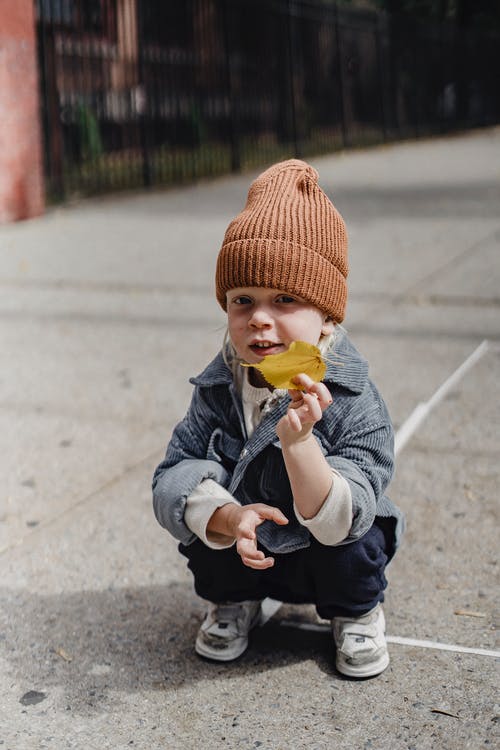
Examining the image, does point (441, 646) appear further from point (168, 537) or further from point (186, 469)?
point (168, 537)

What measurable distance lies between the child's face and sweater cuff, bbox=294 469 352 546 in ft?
0.90

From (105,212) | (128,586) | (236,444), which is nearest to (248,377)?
(236,444)

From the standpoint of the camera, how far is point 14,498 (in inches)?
135

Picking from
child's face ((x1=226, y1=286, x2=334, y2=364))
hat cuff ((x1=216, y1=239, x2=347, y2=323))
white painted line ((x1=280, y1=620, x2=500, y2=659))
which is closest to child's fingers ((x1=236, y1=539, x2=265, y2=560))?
child's face ((x1=226, y1=286, x2=334, y2=364))

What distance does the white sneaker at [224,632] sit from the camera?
2475 millimetres

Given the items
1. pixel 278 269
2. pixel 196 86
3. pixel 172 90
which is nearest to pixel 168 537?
pixel 278 269

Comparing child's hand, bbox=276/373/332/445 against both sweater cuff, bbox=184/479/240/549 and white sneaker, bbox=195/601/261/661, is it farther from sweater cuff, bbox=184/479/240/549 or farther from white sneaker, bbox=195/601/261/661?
white sneaker, bbox=195/601/261/661

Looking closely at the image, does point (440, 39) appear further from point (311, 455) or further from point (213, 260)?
point (311, 455)

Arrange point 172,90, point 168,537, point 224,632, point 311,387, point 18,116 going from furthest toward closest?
point 172,90, point 18,116, point 168,537, point 224,632, point 311,387

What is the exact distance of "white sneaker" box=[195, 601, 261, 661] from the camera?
247cm

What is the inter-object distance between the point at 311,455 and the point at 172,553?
106cm

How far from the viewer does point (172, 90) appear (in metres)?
12.8

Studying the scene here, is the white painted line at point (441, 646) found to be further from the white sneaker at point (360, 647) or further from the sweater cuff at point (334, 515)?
the sweater cuff at point (334, 515)

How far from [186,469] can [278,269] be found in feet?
1.55
